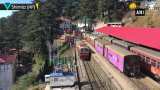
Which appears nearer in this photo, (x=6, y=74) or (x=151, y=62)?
(x=151, y=62)

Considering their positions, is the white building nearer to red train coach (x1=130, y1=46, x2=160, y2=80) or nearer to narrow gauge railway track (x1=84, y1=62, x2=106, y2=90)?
narrow gauge railway track (x1=84, y1=62, x2=106, y2=90)

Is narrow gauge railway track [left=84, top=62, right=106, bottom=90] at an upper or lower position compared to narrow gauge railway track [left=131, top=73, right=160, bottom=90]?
lower

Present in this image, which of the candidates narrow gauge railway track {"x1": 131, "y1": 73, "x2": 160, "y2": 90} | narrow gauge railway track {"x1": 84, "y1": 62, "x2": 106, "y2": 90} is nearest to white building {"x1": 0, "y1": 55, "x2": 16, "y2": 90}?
narrow gauge railway track {"x1": 84, "y1": 62, "x2": 106, "y2": 90}

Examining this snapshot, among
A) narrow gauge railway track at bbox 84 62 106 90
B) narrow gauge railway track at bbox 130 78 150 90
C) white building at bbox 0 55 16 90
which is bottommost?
white building at bbox 0 55 16 90

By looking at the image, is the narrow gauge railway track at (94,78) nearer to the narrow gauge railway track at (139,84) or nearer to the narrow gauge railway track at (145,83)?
the narrow gauge railway track at (139,84)

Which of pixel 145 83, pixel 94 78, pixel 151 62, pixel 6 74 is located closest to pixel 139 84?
pixel 145 83

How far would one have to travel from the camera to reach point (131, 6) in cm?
3344

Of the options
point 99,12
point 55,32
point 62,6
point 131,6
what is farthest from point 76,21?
point 131,6

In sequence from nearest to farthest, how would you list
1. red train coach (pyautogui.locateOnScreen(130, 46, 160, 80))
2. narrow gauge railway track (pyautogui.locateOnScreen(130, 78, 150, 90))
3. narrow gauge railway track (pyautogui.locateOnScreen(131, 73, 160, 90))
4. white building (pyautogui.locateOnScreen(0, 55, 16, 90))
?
narrow gauge railway track (pyautogui.locateOnScreen(130, 78, 150, 90)) → narrow gauge railway track (pyautogui.locateOnScreen(131, 73, 160, 90)) → red train coach (pyautogui.locateOnScreen(130, 46, 160, 80)) → white building (pyautogui.locateOnScreen(0, 55, 16, 90))

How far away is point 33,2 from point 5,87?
40.7 m

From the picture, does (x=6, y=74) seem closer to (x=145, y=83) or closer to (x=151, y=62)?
(x=151, y=62)

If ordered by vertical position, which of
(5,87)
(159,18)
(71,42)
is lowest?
(5,87)

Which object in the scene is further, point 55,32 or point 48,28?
point 55,32

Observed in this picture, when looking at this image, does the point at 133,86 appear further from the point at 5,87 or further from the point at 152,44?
the point at 5,87
